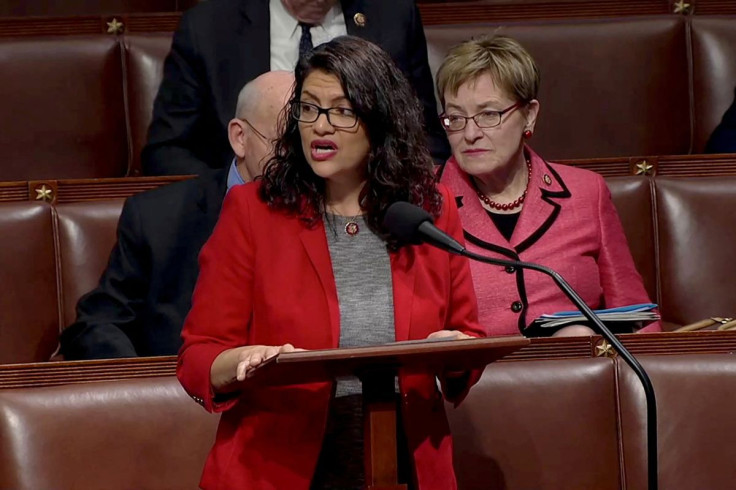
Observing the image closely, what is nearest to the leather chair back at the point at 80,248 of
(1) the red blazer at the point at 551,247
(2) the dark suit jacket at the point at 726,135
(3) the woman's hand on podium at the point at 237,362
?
(1) the red blazer at the point at 551,247

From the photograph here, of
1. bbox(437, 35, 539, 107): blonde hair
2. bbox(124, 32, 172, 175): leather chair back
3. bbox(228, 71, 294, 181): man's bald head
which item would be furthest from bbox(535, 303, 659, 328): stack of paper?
bbox(124, 32, 172, 175): leather chair back

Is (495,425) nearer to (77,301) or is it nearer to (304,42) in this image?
(77,301)

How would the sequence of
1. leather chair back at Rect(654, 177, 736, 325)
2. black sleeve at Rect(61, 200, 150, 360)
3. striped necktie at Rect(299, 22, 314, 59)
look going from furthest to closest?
striped necktie at Rect(299, 22, 314, 59)
leather chair back at Rect(654, 177, 736, 325)
black sleeve at Rect(61, 200, 150, 360)

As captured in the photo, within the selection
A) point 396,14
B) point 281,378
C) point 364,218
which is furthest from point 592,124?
point 281,378

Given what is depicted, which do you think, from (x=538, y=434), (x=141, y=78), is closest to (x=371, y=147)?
(x=538, y=434)

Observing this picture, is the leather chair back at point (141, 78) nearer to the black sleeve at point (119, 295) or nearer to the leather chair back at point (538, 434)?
the black sleeve at point (119, 295)

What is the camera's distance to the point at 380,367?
3.11ft

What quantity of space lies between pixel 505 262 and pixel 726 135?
1.09 meters

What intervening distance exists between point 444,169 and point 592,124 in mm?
440

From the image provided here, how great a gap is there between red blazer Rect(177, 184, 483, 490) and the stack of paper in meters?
0.39

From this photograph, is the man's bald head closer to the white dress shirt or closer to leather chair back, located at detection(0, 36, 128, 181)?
the white dress shirt

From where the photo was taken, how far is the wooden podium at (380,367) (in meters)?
0.89

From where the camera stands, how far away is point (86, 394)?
1.29 m

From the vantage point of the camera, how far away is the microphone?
0.97 metres
